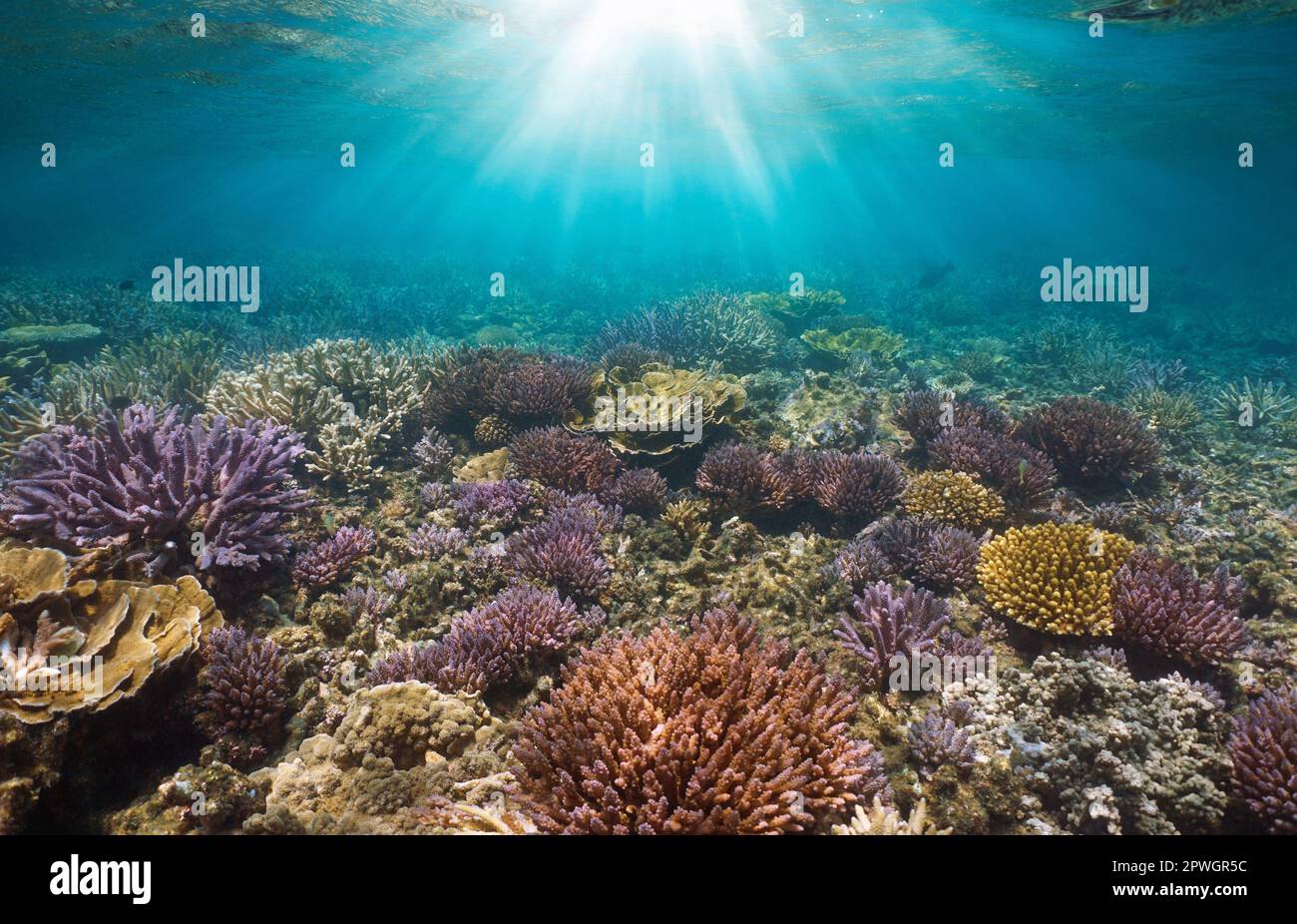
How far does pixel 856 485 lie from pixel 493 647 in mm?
5114

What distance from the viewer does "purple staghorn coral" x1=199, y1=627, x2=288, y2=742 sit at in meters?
4.01

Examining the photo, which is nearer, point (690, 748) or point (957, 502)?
point (690, 748)

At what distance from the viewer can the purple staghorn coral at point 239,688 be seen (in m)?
4.01

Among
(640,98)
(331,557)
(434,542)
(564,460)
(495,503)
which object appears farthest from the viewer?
(640,98)

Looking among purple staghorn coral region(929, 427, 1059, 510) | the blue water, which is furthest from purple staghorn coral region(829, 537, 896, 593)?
Answer: the blue water

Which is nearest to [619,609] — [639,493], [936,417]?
[639,493]

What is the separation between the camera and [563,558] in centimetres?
600

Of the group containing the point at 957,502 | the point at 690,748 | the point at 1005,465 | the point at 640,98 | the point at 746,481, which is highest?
the point at 640,98

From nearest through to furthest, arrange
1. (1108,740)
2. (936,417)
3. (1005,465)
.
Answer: (1108,740) → (1005,465) → (936,417)

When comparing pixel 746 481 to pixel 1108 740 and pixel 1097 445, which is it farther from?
pixel 1097 445

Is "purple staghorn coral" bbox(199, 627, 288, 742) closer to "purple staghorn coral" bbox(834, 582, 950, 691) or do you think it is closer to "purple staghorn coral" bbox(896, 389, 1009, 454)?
"purple staghorn coral" bbox(834, 582, 950, 691)

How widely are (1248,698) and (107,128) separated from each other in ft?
185

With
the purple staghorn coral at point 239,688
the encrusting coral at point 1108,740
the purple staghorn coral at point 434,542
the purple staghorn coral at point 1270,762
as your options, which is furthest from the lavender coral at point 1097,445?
the purple staghorn coral at point 239,688

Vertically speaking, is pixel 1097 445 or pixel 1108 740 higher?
pixel 1097 445
